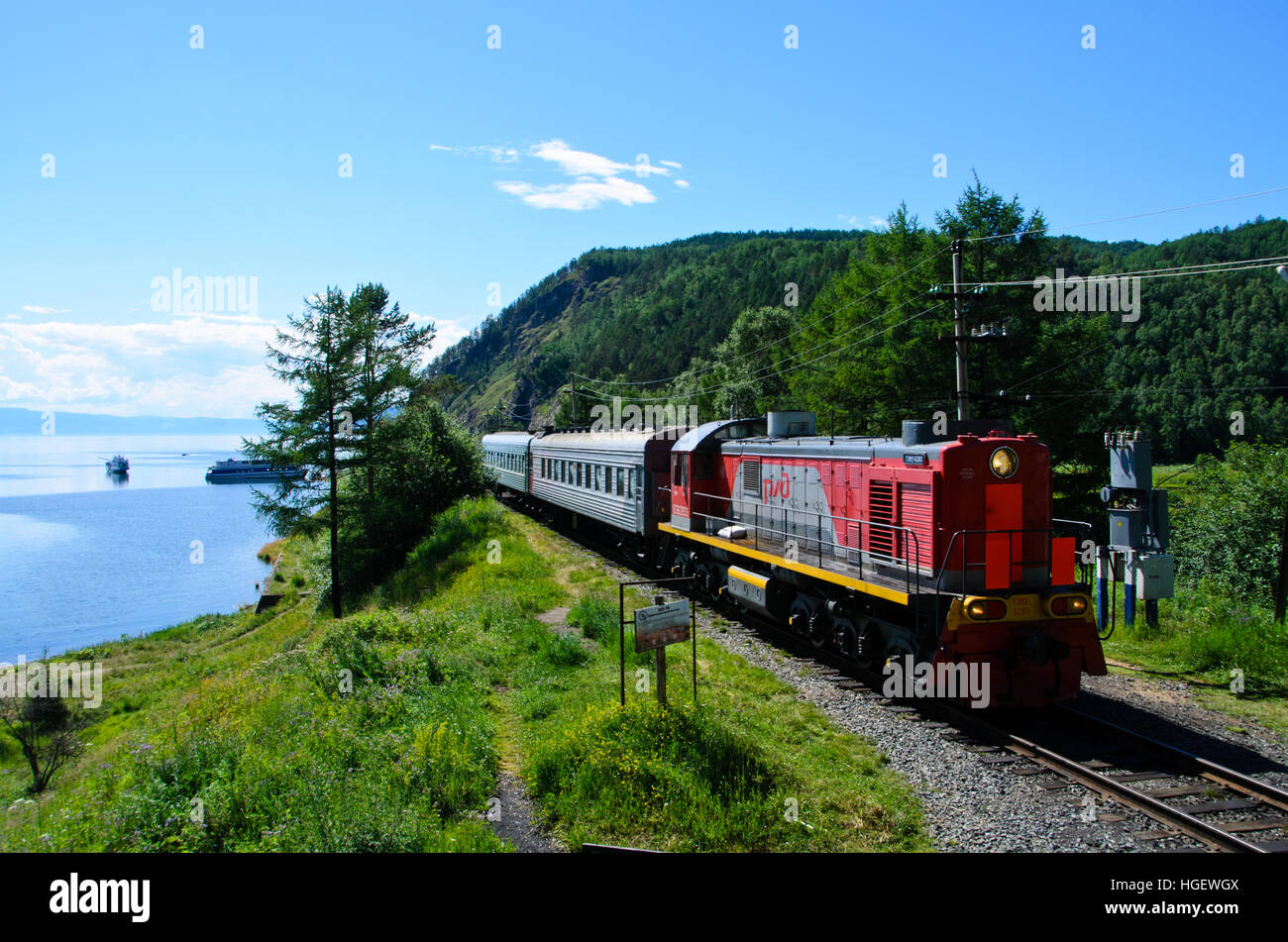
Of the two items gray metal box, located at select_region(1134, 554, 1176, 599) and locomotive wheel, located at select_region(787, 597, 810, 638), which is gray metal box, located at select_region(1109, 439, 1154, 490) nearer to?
gray metal box, located at select_region(1134, 554, 1176, 599)

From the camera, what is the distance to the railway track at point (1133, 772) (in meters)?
6.91

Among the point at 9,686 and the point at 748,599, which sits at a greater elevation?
the point at 748,599

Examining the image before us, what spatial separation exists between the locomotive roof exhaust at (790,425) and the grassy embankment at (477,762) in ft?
17.9

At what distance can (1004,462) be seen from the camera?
10.4 m

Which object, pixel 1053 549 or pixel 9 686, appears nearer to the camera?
pixel 1053 549

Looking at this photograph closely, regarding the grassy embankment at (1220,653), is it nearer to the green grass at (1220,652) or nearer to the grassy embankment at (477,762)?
the green grass at (1220,652)

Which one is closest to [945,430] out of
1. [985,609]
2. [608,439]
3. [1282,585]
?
[985,609]

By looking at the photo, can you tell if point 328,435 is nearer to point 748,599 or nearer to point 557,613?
point 557,613

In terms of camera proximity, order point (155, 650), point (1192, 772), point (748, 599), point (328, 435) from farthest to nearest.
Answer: point (155, 650), point (328, 435), point (748, 599), point (1192, 772)

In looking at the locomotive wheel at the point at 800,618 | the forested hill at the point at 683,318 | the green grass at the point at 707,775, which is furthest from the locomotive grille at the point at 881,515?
the forested hill at the point at 683,318

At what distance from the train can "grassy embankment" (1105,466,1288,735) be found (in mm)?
1930

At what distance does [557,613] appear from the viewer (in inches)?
672
